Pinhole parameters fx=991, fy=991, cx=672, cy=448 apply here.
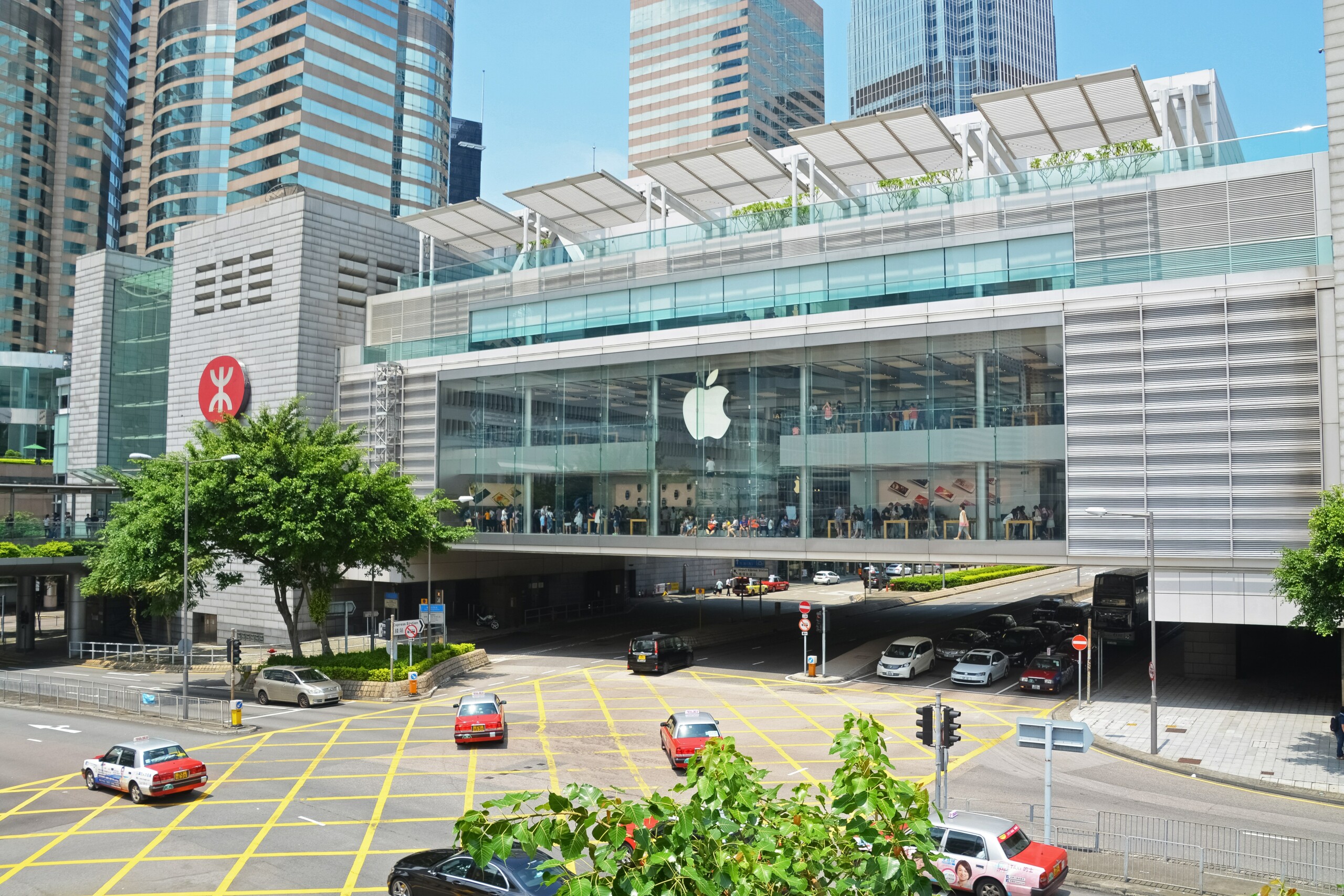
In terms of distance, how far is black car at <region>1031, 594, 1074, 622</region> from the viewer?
56094mm

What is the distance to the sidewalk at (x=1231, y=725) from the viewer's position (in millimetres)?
25344

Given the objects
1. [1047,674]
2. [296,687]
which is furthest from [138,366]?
[1047,674]

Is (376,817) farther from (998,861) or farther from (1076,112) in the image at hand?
(1076,112)

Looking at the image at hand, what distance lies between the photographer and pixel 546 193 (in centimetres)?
5034

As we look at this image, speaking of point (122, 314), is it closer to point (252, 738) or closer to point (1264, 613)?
point (252, 738)

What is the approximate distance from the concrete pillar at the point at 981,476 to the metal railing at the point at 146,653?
35806 mm

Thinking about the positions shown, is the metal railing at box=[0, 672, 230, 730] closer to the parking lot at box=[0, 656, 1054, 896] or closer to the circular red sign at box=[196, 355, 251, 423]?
the parking lot at box=[0, 656, 1054, 896]

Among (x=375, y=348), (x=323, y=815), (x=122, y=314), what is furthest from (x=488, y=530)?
(x=122, y=314)

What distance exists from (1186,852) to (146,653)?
4821 cm

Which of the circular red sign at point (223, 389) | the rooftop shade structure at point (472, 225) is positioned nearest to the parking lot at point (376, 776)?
the circular red sign at point (223, 389)

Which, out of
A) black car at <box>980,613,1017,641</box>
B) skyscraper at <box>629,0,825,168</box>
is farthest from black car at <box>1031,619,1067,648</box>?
skyscraper at <box>629,0,825,168</box>

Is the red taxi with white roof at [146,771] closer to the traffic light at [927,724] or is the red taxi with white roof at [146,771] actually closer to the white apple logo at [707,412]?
the traffic light at [927,724]

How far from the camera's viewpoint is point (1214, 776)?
2473 centimetres

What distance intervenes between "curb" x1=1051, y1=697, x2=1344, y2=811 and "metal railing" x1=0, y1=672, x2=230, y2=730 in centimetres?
2663
